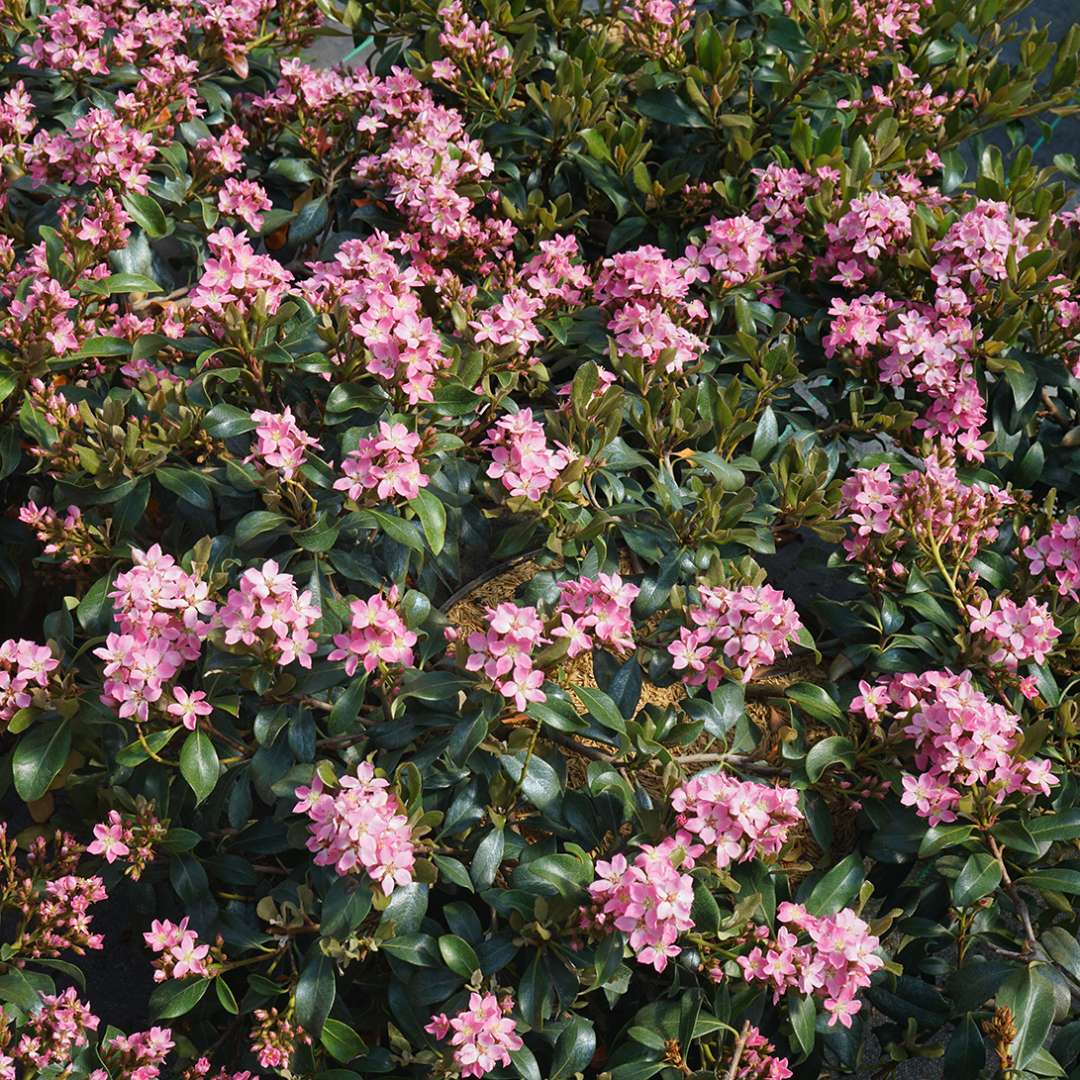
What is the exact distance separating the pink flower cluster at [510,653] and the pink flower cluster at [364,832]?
0.66 ft

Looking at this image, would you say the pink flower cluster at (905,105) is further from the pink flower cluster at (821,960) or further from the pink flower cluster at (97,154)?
the pink flower cluster at (821,960)

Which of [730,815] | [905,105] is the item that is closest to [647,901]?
[730,815]

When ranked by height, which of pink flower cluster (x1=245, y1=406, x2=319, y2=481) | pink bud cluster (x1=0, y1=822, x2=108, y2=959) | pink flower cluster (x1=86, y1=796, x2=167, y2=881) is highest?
pink flower cluster (x1=245, y1=406, x2=319, y2=481)

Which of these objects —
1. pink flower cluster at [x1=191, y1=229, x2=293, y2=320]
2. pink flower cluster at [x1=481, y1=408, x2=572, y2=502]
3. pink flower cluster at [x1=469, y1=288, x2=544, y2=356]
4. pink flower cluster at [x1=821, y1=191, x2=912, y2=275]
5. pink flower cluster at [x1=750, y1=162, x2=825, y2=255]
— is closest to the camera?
pink flower cluster at [x1=481, y1=408, x2=572, y2=502]

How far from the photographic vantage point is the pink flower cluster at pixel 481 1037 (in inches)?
64.1

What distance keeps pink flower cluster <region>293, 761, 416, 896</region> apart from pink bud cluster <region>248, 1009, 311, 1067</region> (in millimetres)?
258

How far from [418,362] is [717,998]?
40.4 inches

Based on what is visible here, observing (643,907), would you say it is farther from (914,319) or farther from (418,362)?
(914,319)

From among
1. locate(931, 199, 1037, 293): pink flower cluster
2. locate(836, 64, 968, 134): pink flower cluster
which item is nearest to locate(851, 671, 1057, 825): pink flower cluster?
locate(931, 199, 1037, 293): pink flower cluster

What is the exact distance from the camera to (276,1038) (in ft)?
5.58

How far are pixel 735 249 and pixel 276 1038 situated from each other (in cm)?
163

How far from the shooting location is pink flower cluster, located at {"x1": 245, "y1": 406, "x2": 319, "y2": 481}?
183 cm

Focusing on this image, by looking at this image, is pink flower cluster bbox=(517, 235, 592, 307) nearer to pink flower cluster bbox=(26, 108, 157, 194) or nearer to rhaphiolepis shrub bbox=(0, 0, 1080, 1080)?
rhaphiolepis shrub bbox=(0, 0, 1080, 1080)

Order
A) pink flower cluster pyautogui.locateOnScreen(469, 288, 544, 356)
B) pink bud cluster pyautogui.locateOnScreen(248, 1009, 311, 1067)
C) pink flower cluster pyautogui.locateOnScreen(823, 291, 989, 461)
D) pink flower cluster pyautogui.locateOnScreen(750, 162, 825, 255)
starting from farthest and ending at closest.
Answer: pink flower cluster pyautogui.locateOnScreen(750, 162, 825, 255), pink flower cluster pyautogui.locateOnScreen(823, 291, 989, 461), pink flower cluster pyautogui.locateOnScreen(469, 288, 544, 356), pink bud cluster pyautogui.locateOnScreen(248, 1009, 311, 1067)
